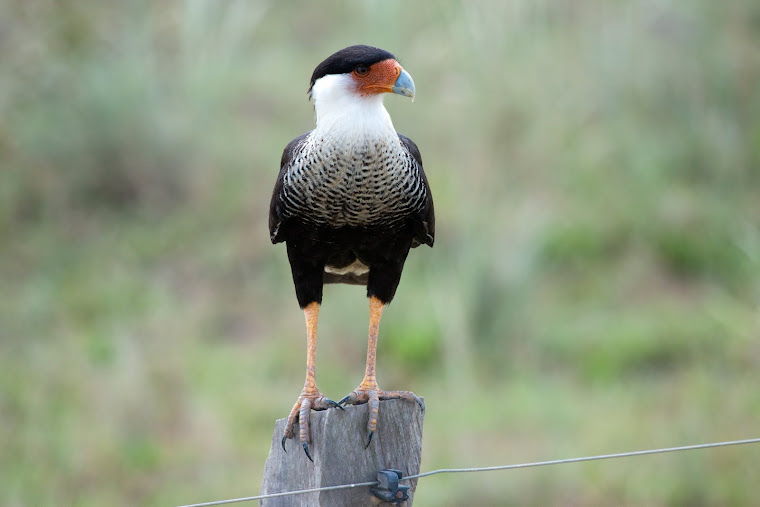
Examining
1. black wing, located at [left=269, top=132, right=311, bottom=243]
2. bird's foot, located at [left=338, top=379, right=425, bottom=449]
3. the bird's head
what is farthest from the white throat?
bird's foot, located at [left=338, top=379, right=425, bottom=449]

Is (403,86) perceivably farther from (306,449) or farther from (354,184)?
(306,449)

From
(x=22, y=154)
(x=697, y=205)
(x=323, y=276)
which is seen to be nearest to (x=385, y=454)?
(x=323, y=276)

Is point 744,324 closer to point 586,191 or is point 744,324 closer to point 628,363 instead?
point 628,363

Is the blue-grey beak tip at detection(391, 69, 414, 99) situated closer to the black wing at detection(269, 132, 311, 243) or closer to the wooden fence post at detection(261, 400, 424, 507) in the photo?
the black wing at detection(269, 132, 311, 243)

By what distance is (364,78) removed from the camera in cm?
318

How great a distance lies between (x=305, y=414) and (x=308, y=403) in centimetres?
16

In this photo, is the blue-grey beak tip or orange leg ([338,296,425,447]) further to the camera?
the blue-grey beak tip

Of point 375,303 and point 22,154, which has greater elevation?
point 22,154

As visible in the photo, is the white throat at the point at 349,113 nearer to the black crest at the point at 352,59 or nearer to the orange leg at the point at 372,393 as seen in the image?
the black crest at the point at 352,59

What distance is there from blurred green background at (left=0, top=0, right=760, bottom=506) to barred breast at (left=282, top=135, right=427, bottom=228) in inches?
113

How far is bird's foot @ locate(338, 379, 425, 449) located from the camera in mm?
2549

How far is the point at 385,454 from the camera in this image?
2.55 m

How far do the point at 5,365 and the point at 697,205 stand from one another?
615 cm

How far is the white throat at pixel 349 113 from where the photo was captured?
10.4 feet
